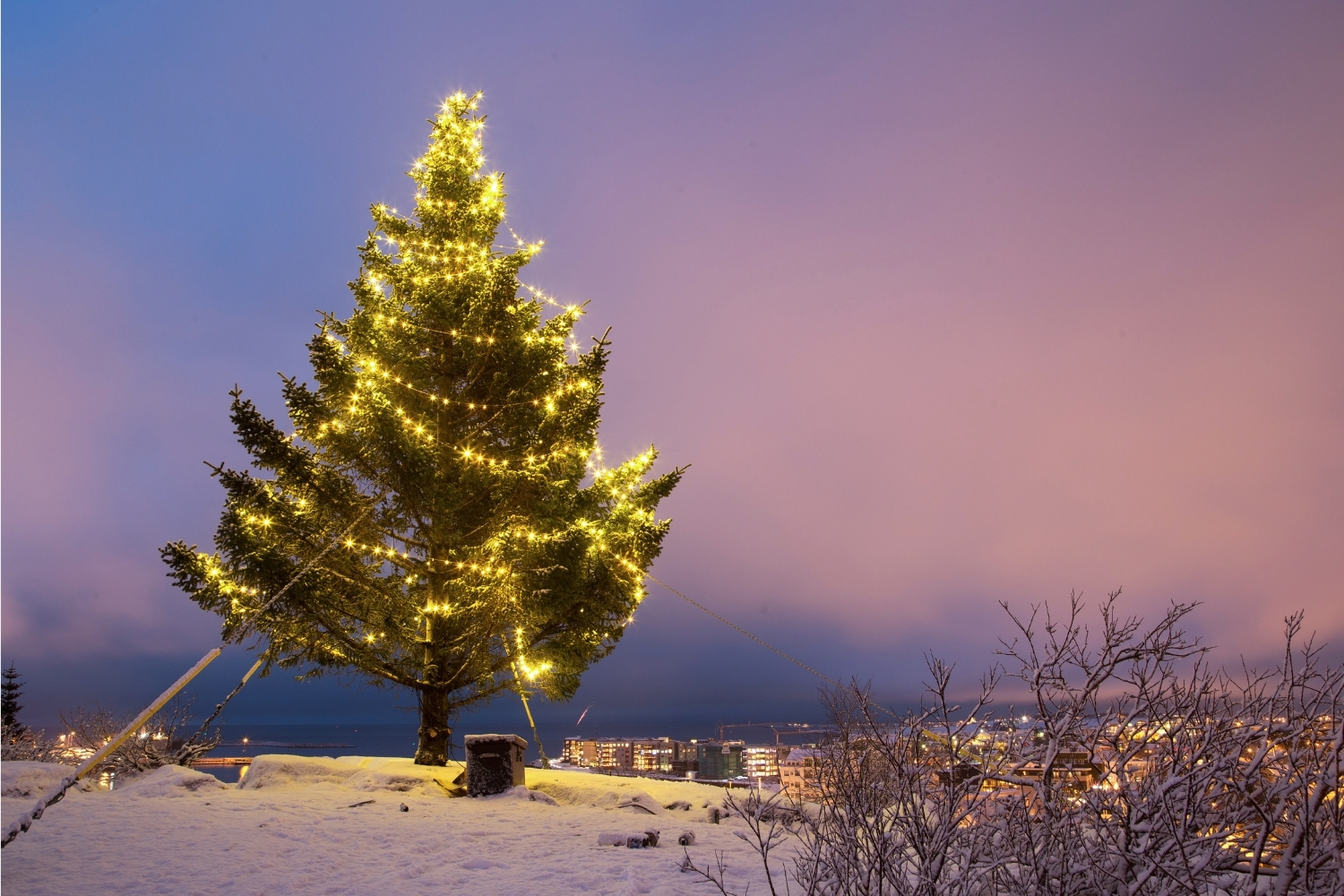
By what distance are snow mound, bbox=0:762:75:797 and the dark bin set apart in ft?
12.6

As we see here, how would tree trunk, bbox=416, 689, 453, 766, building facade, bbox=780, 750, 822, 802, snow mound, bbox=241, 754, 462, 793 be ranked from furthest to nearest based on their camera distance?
tree trunk, bbox=416, 689, 453, 766, snow mound, bbox=241, 754, 462, 793, building facade, bbox=780, 750, 822, 802

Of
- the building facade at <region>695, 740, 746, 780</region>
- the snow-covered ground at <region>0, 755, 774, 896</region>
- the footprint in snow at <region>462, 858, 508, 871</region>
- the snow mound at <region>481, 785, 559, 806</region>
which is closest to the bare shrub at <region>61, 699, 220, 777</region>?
the snow-covered ground at <region>0, 755, 774, 896</region>

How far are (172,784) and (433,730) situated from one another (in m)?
3.14

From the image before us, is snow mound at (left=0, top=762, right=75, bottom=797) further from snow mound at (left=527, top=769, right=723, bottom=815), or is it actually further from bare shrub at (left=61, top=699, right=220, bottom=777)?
snow mound at (left=527, top=769, right=723, bottom=815)

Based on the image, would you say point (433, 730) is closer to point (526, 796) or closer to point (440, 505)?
point (526, 796)

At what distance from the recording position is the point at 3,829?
5207 mm

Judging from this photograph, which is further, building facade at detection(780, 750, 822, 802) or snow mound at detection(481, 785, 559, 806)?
snow mound at detection(481, 785, 559, 806)

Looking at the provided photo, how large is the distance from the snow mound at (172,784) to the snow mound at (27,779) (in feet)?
1.97

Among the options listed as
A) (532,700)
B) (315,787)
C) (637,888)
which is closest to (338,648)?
(315,787)

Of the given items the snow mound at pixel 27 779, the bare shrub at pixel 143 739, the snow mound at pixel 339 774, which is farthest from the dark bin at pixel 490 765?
the snow mound at pixel 27 779

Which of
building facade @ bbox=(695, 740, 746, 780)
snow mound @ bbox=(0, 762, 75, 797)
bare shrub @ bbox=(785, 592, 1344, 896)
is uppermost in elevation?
bare shrub @ bbox=(785, 592, 1344, 896)

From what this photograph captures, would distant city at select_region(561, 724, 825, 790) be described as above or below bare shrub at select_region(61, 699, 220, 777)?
below

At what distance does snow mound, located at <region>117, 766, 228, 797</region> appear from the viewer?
7500 mm

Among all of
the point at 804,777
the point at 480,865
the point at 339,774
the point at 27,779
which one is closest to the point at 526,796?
the point at 339,774
